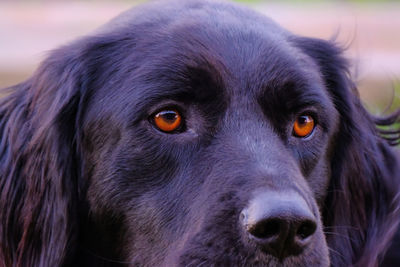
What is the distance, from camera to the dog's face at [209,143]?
3840mm

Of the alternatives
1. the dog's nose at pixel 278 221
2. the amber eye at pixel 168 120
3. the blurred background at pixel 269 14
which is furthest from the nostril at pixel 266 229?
the blurred background at pixel 269 14

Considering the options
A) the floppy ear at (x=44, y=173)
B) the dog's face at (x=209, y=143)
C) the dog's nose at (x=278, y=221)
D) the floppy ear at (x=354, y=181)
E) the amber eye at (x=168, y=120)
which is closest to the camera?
the dog's nose at (x=278, y=221)

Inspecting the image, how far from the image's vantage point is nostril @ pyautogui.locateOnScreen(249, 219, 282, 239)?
367 centimetres

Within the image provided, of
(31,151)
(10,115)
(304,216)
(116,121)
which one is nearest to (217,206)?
(304,216)

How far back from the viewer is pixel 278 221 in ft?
12.0

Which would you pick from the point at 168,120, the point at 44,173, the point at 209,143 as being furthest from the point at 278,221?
the point at 44,173

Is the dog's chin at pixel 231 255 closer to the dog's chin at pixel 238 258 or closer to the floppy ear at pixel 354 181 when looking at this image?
the dog's chin at pixel 238 258

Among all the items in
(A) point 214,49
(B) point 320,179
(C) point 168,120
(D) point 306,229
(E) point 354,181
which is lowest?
(E) point 354,181

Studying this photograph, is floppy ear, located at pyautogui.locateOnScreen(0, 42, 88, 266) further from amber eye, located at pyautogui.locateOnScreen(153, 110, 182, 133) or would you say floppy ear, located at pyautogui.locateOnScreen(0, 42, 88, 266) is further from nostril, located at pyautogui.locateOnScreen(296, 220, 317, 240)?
nostril, located at pyautogui.locateOnScreen(296, 220, 317, 240)

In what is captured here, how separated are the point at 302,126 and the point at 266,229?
842mm

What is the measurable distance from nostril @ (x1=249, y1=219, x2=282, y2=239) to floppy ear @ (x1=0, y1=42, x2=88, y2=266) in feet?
3.44

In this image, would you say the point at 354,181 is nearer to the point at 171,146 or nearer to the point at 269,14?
the point at 171,146

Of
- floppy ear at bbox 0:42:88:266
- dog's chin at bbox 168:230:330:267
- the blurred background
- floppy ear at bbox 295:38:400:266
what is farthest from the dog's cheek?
the blurred background

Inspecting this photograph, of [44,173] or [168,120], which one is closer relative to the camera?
[168,120]
